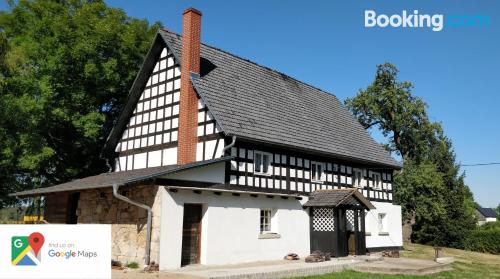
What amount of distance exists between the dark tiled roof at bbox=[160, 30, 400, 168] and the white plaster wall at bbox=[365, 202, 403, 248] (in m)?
2.46

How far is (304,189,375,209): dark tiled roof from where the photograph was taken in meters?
18.2

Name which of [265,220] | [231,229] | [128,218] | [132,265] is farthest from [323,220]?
[132,265]

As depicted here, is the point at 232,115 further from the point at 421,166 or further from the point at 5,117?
the point at 421,166

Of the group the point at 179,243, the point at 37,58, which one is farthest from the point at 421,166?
the point at 37,58

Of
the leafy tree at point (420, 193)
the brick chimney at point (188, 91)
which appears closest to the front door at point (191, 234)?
the brick chimney at point (188, 91)

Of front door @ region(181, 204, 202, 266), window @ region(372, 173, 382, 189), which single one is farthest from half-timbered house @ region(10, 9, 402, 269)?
window @ region(372, 173, 382, 189)

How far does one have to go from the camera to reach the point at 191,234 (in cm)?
1492

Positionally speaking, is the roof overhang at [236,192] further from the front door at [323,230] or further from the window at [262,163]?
the front door at [323,230]

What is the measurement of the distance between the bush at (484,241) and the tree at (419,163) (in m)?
0.56

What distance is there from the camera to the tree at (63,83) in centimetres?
2050

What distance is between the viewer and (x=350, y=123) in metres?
25.8

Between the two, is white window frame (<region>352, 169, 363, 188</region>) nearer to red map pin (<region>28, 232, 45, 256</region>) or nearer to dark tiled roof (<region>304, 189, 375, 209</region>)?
dark tiled roof (<region>304, 189, 375, 209</region>)

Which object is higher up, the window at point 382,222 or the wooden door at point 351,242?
the window at point 382,222

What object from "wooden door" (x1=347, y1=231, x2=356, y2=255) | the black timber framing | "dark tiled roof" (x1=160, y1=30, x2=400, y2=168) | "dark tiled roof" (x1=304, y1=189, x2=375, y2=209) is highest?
"dark tiled roof" (x1=160, y1=30, x2=400, y2=168)
